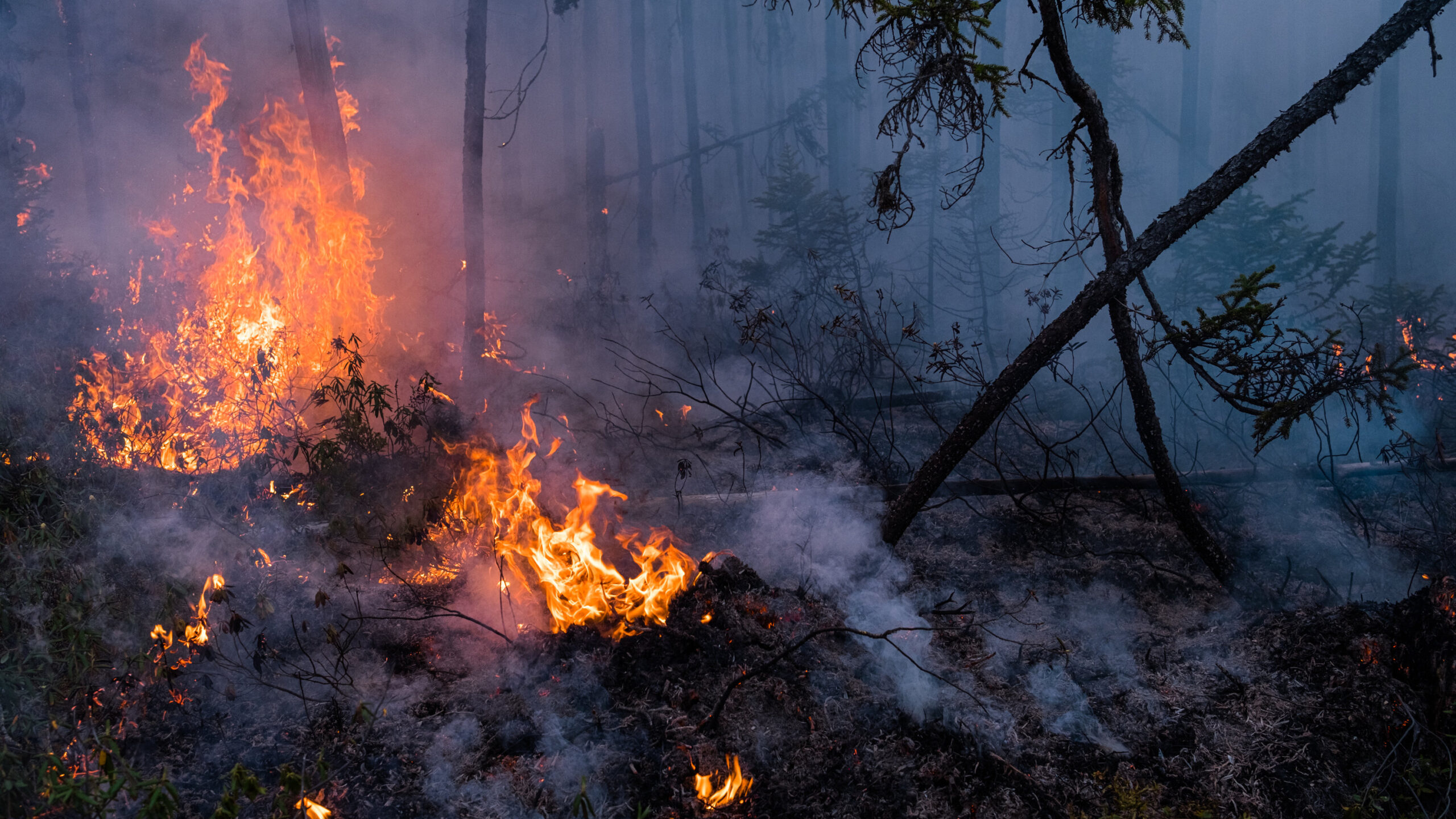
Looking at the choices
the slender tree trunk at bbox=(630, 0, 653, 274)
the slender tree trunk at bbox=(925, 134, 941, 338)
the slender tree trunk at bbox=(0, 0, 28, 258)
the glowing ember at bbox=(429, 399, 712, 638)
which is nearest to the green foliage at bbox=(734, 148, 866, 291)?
the slender tree trunk at bbox=(925, 134, 941, 338)

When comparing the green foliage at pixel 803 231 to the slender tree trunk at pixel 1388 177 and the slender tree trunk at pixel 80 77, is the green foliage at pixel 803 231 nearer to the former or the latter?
the slender tree trunk at pixel 80 77

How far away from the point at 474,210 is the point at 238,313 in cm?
344

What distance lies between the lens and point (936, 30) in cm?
438

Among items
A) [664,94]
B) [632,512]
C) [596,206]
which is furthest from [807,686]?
[664,94]

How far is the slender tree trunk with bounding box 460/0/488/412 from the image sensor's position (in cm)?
966

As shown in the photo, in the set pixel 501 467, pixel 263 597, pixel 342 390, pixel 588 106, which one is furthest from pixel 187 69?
pixel 588 106

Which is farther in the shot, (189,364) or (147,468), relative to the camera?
(189,364)

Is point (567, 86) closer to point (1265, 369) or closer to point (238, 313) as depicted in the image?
point (238, 313)

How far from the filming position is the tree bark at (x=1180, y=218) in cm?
405

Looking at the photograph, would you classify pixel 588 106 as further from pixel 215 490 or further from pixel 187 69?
pixel 215 490

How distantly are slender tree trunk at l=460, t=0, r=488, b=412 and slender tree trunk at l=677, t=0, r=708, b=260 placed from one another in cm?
1001

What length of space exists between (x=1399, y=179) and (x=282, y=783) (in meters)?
38.5

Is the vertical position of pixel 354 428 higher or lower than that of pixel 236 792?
higher

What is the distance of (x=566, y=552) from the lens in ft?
16.3
